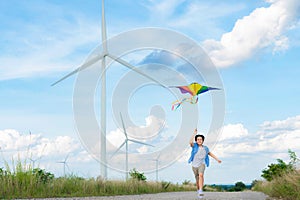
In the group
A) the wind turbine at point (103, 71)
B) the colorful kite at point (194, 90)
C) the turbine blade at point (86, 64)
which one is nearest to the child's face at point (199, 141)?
the colorful kite at point (194, 90)

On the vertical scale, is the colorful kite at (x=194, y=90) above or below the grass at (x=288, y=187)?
above

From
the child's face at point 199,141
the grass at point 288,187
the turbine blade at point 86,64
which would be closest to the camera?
the grass at point 288,187

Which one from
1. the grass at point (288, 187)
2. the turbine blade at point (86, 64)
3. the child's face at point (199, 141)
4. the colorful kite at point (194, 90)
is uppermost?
the turbine blade at point (86, 64)

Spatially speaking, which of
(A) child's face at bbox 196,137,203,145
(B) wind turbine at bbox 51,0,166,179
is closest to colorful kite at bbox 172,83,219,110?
(A) child's face at bbox 196,137,203,145

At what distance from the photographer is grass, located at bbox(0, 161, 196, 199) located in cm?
1702

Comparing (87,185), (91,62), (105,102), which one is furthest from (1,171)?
(91,62)

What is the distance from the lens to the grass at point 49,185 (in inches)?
670

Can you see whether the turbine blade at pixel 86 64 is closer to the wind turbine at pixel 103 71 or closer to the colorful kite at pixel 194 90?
the wind turbine at pixel 103 71

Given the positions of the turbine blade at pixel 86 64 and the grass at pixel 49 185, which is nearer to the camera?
the grass at pixel 49 185

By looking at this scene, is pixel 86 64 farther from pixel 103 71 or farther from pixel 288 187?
pixel 288 187

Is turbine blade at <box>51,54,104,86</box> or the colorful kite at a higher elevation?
turbine blade at <box>51,54,104,86</box>

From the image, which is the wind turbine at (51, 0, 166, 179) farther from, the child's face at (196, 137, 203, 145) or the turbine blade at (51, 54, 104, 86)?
the child's face at (196, 137, 203, 145)

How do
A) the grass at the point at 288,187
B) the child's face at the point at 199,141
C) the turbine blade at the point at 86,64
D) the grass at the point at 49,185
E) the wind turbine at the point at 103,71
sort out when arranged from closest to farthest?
the grass at the point at 288,187, the child's face at the point at 199,141, the grass at the point at 49,185, the wind turbine at the point at 103,71, the turbine blade at the point at 86,64

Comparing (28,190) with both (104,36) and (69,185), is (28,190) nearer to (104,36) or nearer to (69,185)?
(69,185)
